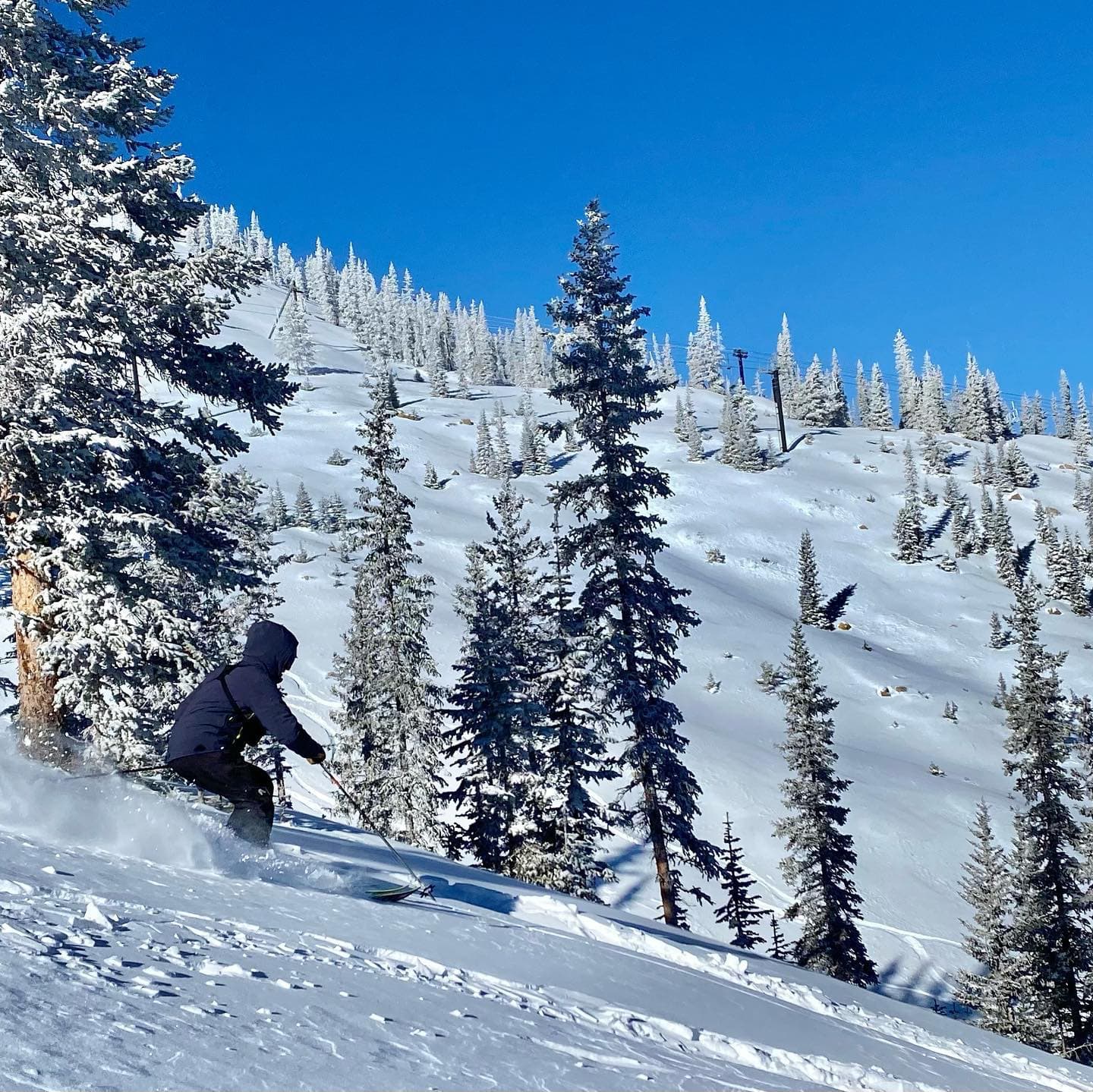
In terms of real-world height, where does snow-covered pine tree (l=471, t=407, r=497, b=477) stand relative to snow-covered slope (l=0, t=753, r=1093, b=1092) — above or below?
above

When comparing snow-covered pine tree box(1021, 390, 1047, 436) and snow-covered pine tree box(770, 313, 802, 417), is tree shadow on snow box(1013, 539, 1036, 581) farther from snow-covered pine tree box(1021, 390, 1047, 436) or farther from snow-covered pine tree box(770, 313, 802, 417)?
snow-covered pine tree box(1021, 390, 1047, 436)

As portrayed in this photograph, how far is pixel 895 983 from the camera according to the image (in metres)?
30.9

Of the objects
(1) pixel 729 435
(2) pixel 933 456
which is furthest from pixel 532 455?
(2) pixel 933 456

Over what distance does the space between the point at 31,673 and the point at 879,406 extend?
140353 mm

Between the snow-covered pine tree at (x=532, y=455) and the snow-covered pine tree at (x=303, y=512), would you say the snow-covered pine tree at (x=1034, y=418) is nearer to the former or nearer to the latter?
the snow-covered pine tree at (x=532, y=455)

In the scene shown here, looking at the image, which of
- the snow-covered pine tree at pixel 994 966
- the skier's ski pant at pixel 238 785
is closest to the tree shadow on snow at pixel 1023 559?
the snow-covered pine tree at pixel 994 966

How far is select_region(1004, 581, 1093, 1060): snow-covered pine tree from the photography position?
2497 centimetres

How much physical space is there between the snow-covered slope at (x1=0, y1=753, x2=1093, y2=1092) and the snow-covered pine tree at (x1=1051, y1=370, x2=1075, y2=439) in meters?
178

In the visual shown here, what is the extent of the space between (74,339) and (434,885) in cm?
803

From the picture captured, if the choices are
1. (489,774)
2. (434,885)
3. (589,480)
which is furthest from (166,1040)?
(489,774)

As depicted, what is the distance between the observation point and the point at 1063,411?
163750 millimetres

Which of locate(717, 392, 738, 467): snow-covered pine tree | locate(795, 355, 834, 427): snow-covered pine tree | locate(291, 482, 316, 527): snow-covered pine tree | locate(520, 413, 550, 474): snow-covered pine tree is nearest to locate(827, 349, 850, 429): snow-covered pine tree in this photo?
locate(795, 355, 834, 427): snow-covered pine tree

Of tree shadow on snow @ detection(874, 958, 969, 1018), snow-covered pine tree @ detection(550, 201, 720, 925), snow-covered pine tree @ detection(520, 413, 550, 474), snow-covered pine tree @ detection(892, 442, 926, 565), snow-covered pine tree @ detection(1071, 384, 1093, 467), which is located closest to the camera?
snow-covered pine tree @ detection(550, 201, 720, 925)

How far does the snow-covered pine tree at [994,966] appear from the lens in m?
25.5
